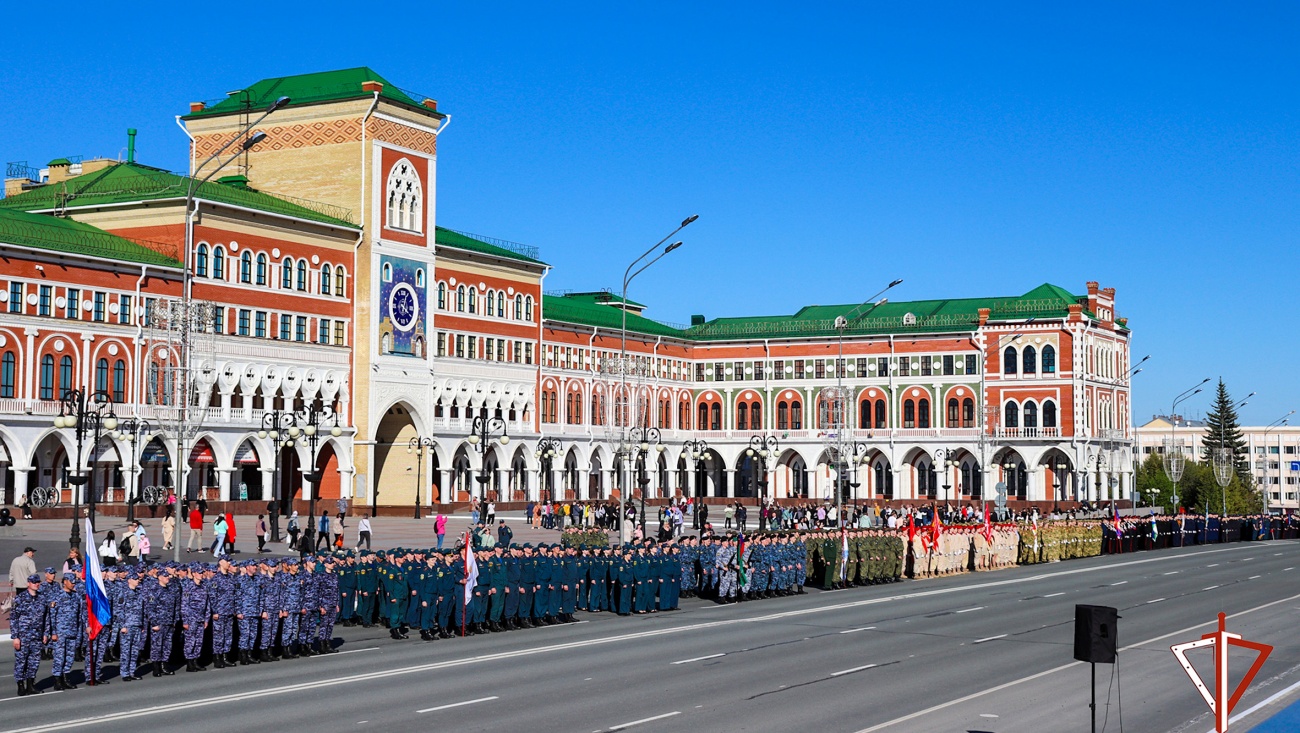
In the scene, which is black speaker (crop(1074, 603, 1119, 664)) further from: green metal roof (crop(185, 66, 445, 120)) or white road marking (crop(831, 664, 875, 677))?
green metal roof (crop(185, 66, 445, 120))

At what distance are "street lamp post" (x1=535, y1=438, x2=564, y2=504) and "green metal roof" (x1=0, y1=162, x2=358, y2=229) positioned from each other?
70.4 ft

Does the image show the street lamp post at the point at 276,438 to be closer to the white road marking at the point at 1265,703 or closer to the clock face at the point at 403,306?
the clock face at the point at 403,306

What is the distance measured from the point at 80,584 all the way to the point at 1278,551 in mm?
52138

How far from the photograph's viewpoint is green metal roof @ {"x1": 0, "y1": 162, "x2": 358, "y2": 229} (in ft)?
213

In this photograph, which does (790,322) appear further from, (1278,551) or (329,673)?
(329,673)

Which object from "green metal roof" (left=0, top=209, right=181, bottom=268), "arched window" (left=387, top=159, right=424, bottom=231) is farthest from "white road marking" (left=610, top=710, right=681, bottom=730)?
"arched window" (left=387, top=159, right=424, bottom=231)

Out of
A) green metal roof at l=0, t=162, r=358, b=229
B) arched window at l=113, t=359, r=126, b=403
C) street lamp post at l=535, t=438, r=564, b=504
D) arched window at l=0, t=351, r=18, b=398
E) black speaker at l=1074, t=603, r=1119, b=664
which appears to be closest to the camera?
black speaker at l=1074, t=603, r=1119, b=664

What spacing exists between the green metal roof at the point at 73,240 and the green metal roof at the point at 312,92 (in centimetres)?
1242

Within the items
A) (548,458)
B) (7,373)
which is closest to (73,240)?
(7,373)

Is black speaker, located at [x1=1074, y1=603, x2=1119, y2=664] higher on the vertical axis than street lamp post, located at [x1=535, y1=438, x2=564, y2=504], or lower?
lower

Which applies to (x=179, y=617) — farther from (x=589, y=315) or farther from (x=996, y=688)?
(x=589, y=315)

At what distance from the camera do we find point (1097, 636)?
13.7m

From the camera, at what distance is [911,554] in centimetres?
4216

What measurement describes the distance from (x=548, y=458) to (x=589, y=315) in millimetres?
11120
